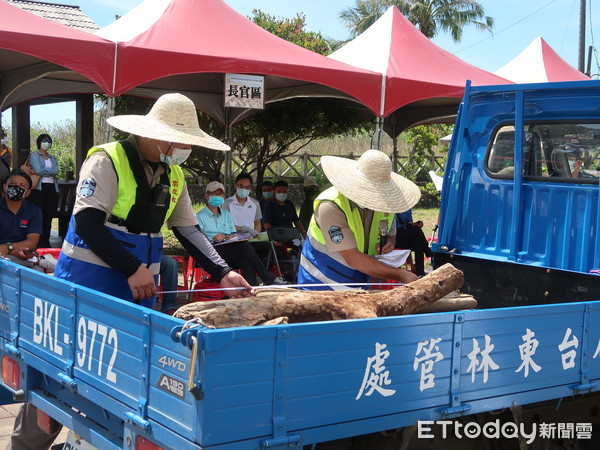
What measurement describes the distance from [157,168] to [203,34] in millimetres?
4361

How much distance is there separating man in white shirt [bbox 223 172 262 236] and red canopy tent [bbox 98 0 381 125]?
4.52ft

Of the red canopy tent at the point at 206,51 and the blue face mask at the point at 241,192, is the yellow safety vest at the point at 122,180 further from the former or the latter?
the blue face mask at the point at 241,192

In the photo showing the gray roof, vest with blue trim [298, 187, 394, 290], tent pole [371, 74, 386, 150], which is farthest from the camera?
the gray roof

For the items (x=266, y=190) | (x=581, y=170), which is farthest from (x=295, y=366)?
(x=266, y=190)

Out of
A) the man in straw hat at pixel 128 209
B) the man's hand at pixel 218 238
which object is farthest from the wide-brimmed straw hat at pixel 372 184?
the man's hand at pixel 218 238

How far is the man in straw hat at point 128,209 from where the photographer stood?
119 inches

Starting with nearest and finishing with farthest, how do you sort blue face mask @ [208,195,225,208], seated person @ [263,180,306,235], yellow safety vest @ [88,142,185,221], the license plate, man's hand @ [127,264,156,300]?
1. the license plate
2. man's hand @ [127,264,156,300]
3. yellow safety vest @ [88,142,185,221]
4. blue face mask @ [208,195,225,208]
5. seated person @ [263,180,306,235]

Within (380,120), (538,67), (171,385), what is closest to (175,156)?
(171,385)

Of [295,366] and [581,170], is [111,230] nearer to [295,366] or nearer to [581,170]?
[295,366]

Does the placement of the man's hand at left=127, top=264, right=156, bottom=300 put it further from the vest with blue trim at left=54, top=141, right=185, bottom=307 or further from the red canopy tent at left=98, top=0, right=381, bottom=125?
the red canopy tent at left=98, top=0, right=381, bottom=125

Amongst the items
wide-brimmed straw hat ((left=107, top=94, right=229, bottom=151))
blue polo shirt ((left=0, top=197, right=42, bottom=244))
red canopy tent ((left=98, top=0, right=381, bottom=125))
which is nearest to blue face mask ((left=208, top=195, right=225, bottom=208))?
red canopy tent ((left=98, top=0, right=381, bottom=125))

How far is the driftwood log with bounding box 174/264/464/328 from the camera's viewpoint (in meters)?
2.66

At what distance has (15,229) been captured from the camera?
615 centimetres

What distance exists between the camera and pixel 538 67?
12578mm
